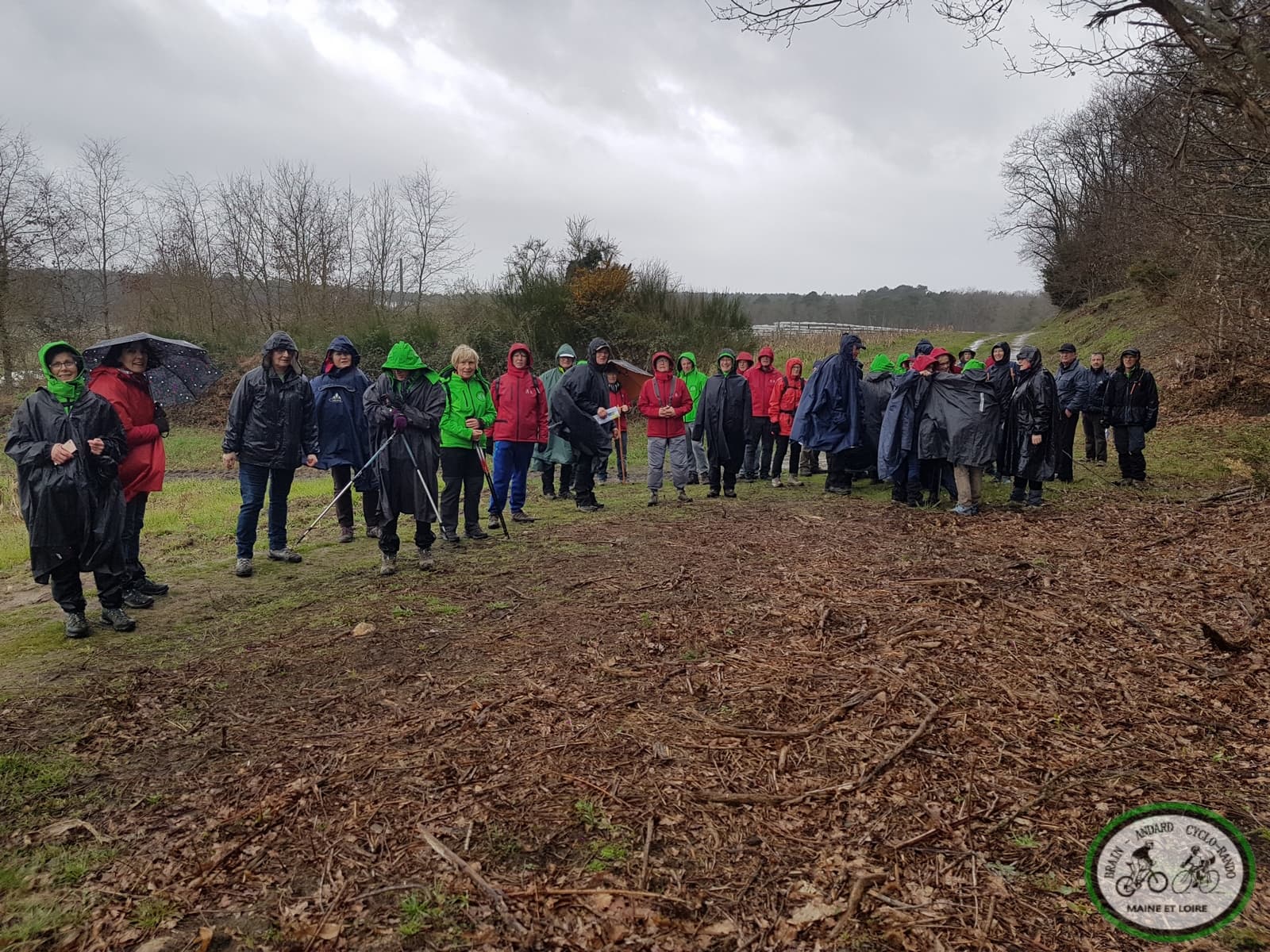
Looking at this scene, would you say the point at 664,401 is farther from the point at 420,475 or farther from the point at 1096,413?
the point at 1096,413

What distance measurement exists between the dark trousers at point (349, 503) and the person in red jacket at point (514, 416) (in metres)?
1.31

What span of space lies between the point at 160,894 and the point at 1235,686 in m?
4.65

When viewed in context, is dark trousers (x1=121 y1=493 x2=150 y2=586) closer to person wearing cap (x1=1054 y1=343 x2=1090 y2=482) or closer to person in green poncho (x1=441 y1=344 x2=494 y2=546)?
person in green poncho (x1=441 y1=344 x2=494 y2=546)

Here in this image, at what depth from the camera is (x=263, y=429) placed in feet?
22.2

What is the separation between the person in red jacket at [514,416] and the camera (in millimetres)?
8688

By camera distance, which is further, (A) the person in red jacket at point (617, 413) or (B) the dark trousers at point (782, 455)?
(B) the dark trousers at point (782, 455)

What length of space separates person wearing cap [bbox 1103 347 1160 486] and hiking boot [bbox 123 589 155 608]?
11479mm

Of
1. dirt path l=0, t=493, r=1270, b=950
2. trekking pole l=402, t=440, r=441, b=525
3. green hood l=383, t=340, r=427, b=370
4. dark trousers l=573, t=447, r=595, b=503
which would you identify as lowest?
dirt path l=0, t=493, r=1270, b=950

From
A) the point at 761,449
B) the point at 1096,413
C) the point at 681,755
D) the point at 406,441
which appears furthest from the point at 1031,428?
the point at 681,755

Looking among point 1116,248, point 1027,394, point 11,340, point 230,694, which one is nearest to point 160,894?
point 230,694

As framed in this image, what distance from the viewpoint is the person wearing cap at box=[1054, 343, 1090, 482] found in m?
10.8

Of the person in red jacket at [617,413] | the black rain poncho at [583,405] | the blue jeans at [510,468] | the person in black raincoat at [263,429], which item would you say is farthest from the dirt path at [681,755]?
the person in red jacket at [617,413]

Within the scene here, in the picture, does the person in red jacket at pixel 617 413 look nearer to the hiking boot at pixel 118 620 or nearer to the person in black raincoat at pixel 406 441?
the person in black raincoat at pixel 406 441

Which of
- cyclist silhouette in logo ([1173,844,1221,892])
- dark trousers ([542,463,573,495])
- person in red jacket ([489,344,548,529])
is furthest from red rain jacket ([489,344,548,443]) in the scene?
cyclist silhouette in logo ([1173,844,1221,892])
